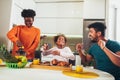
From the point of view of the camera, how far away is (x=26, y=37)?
1923 mm

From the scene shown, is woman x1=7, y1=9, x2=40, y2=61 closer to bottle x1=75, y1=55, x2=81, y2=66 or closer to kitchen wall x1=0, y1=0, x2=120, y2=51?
kitchen wall x1=0, y1=0, x2=120, y2=51

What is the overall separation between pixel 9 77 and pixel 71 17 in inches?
42.2

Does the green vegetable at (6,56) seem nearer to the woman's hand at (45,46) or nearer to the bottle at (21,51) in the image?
the bottle at (21,51)

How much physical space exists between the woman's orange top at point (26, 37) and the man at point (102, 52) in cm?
47

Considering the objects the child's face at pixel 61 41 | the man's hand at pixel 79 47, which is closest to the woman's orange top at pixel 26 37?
the child's face at pixel 61 41

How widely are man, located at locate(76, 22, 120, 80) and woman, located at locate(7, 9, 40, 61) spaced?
1.56 feet

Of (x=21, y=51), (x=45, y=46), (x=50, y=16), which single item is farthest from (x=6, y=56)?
(x=50, y=16)

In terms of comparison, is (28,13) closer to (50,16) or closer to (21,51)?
(50,16)

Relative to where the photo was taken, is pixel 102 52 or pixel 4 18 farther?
pixel 4 18

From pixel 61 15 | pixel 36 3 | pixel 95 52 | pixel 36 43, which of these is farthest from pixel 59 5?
pixel 95 52

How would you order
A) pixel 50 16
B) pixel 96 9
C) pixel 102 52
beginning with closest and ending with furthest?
pixel 102 52 < pixel 50 16 < pixel 96 9

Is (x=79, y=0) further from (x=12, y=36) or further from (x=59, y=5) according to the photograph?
(x=12, y=36)

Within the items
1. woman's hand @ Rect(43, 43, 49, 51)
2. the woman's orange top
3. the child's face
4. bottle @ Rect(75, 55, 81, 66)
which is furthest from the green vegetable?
bottle @ Rect(75, 55, 81, 66)

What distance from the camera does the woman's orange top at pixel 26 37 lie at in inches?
75.7
